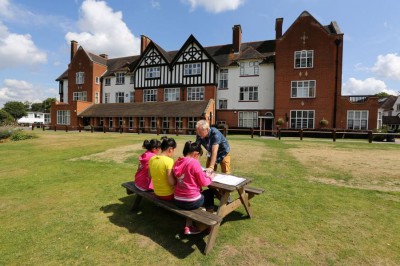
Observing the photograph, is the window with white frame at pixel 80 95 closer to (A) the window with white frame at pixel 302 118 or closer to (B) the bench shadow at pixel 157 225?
(A) the window with white frame at pixel 302 118

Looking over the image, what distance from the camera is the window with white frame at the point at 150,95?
3647 centimetres

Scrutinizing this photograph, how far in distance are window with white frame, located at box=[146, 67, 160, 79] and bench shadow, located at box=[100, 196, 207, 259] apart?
107 feet

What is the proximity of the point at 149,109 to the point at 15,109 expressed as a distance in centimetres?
9392

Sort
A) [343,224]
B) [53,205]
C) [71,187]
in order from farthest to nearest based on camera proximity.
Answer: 1. [71,187]
2. [53,205]
3. [343,224]

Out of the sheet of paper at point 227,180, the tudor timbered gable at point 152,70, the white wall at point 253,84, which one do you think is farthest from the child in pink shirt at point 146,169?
the tudor timbered gable at point 152,70

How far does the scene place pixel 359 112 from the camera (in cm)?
2642

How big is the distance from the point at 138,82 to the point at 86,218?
34.9 metres

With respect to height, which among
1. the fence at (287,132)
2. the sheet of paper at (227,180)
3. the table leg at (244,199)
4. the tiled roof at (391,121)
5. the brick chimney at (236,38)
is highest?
the brick chimney at (236,38)

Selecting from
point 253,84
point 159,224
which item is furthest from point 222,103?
point 159,224

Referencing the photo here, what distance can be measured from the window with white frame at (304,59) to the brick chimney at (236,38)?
897cm

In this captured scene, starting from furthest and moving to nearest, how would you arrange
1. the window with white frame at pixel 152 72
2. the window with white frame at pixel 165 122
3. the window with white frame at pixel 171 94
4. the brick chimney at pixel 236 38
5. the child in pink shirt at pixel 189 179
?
1. the window with white frame at pixel 152 72
2. the window with white frame at pixel 171 94
3. the brick chimney at pixel 236 38
4. the window with white frame at pixel 165 122
5. the child in pink shirt at pixel 189 179

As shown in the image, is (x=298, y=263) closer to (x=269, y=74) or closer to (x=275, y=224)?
(x=275, y=224)

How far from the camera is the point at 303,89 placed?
92.4ft

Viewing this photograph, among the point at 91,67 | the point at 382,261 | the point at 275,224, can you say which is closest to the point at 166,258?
the point at 275,224
